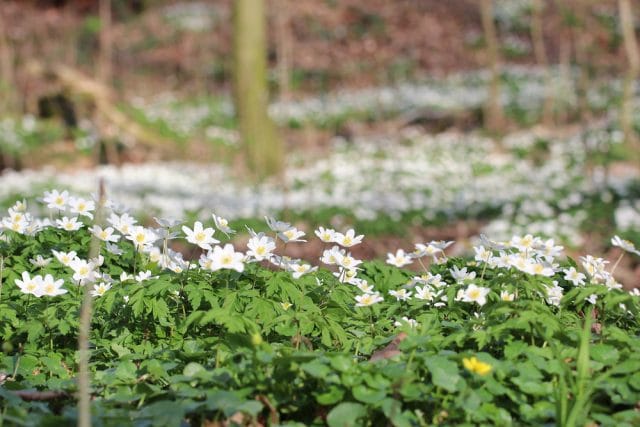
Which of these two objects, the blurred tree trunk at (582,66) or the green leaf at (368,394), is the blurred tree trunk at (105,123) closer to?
the blurred tree trunk at (582,66)

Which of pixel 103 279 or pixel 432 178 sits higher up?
pixel 103 279

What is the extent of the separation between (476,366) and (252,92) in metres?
8.41

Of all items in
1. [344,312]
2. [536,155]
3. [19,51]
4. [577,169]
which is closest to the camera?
[344,312]

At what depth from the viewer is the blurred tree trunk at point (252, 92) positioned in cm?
978

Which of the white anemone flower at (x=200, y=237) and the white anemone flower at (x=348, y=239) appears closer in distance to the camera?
the white anemone flower at (x=200, y=237)

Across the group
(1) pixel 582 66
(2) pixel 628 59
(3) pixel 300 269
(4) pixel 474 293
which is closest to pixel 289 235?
(3) pixel 300 269

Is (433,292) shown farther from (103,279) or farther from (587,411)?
(103,279)

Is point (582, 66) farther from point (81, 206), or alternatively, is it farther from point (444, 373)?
point (444, 373)

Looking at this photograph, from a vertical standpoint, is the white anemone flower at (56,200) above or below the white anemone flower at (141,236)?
above

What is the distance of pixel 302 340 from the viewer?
2164mm

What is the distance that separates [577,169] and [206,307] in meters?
8.43

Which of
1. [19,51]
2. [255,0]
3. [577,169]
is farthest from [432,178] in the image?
[19,51]

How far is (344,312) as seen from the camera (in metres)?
2.26

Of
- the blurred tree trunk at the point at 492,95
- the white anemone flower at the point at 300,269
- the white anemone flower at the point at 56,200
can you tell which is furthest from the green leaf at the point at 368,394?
the blurred tree trunk at the point at 492,95
